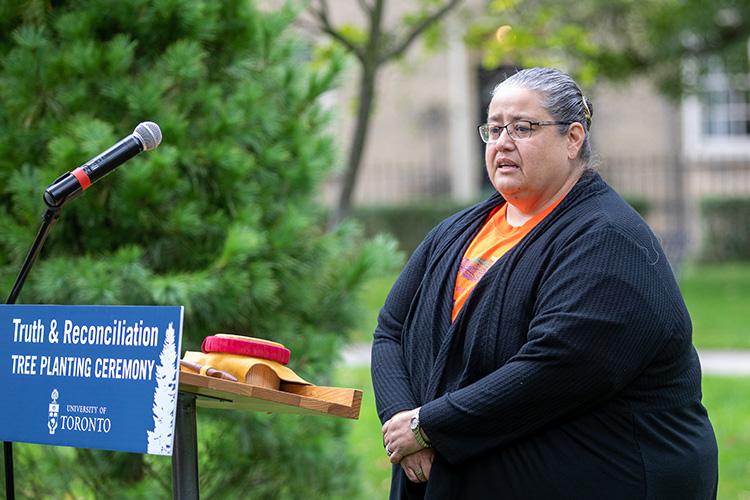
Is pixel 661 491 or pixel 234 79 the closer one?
pixel 661 491

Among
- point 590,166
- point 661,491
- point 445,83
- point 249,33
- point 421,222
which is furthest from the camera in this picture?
point 445,83

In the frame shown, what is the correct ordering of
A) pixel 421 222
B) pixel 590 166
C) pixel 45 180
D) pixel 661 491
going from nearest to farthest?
pixel 661 491
pixel 590 166
pixel 45 180
pixel 421 222

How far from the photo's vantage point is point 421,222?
19.7 metres

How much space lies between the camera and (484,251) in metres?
3.11

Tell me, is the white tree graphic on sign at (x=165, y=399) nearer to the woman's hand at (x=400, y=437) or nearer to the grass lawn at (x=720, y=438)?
the woman's hand at (x=400, y=437)

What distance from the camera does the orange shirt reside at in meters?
3.05

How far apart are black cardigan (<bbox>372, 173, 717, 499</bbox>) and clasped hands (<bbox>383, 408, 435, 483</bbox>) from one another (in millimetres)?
43

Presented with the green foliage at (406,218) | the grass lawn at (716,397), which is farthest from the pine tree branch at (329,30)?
the green foliage at (406,218)

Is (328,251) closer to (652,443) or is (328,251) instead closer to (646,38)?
(652,443)

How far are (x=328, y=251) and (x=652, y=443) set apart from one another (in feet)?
7.51

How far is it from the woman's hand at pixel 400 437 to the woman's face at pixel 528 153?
0.67m

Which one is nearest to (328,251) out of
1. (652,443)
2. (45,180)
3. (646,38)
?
(45,180)

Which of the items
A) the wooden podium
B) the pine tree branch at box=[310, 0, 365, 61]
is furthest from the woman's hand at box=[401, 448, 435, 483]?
the pine tree branch at box=[310, 0, 365, 61]

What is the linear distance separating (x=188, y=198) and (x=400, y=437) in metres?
1.89
